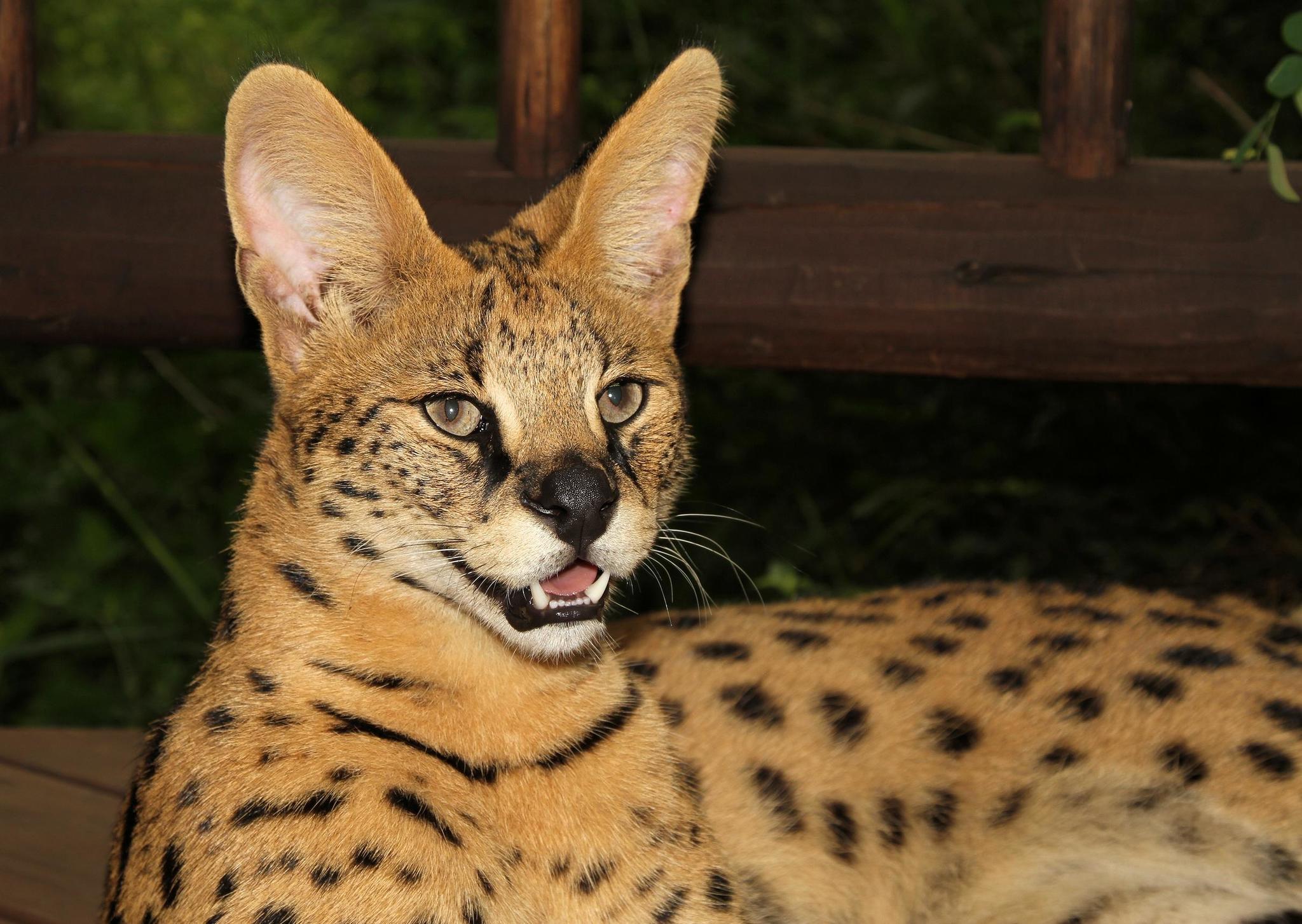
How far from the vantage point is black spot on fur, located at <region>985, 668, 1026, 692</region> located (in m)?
3.02

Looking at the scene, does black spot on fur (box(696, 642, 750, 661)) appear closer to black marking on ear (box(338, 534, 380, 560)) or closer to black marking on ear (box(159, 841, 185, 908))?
black marking on ear (box(338, 534, 380, 560))

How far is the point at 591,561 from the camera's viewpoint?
237 centimetres

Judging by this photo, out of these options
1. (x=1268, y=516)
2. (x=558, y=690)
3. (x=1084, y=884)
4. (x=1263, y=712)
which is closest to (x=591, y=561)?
(x=558, y=690)

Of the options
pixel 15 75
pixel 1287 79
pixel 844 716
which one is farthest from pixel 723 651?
pixel 15 75

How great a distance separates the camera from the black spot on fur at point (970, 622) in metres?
3.17

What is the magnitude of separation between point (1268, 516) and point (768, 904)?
3.20 m

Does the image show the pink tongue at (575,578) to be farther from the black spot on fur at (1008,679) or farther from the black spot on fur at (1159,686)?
the black spot on fur at (1159,686)

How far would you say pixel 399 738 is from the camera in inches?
94.4

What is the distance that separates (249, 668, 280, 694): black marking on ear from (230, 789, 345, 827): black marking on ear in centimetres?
21

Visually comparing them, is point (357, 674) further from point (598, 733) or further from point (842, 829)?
point (842, 829)

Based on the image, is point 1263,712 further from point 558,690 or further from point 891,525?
point 891,525

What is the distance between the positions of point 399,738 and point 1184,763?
139 centimetres

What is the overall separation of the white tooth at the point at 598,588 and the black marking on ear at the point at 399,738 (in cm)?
31

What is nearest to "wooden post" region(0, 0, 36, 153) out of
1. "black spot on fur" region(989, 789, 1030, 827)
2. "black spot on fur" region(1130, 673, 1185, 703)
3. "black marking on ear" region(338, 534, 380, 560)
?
"black marking on ear" region(338, 534, 380, 560)
